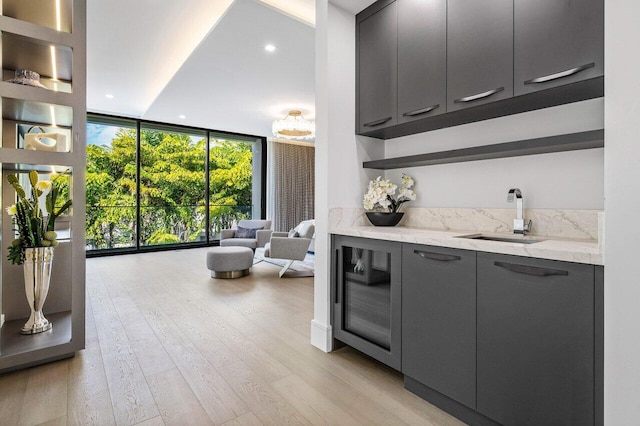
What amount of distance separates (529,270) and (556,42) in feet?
3.50

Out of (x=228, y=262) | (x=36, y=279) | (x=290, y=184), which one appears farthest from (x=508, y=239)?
(x=290, y=184)

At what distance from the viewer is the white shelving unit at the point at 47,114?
6.71 ft

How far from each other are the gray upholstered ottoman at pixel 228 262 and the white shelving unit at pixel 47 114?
2012 mm

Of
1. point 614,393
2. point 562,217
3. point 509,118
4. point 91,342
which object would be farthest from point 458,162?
point 91,342

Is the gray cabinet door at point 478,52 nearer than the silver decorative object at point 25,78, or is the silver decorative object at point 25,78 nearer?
the gray cabinet door at point 478,52

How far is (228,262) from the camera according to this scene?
458 centimetres

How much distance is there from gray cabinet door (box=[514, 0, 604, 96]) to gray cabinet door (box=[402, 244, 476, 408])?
91cm

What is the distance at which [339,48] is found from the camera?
96.7 inches

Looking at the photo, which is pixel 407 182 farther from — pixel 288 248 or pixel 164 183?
pixel 164 183

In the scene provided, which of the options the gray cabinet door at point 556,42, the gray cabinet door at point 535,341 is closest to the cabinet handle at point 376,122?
the gray cabinet door at point 556,42

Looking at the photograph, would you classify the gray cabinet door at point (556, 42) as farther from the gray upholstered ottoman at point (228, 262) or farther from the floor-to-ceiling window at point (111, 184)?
the floor-to-ceiling window at point (111, 184)

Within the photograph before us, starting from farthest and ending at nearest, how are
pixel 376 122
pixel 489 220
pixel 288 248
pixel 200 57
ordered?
pixel 288 248 → pixel 200 57 → pixel 376 122 → pixel 489 220

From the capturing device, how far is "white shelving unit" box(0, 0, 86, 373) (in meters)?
2.04

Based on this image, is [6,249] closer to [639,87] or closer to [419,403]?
[419,403]
